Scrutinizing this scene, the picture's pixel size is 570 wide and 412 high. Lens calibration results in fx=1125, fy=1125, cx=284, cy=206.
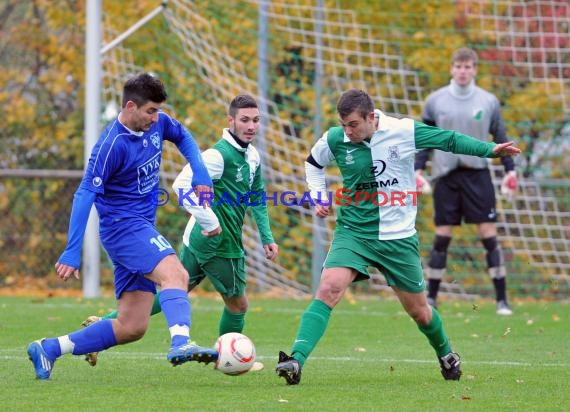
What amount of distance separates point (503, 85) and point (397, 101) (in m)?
1.38

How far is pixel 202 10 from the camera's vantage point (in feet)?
42.8

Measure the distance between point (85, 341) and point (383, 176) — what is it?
6.29ft

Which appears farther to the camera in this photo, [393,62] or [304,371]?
[393,62]

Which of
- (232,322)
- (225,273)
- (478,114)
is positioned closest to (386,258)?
(225,273)

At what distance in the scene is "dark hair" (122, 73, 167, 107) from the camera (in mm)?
5961

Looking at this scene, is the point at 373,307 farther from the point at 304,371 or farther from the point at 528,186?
the point at 304,371

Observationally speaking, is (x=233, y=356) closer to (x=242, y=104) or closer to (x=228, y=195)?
(x=228, y=195)

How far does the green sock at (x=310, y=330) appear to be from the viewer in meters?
5.98

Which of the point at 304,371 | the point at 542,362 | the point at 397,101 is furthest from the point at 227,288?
the point at 397,101

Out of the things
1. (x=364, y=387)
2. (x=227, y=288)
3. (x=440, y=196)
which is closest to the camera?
(x=364, y=387)

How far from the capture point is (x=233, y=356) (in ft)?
19.0

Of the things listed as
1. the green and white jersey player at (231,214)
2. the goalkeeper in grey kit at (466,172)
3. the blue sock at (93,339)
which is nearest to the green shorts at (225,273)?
the green and white jersey player at (231,214)

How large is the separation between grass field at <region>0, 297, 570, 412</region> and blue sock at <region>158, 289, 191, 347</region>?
0.32 m

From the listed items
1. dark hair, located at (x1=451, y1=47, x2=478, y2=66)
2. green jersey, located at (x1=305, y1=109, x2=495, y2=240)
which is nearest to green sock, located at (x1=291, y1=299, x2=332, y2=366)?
green jersey, located at (x1=305, y1=109, x2=495, y2=240)
